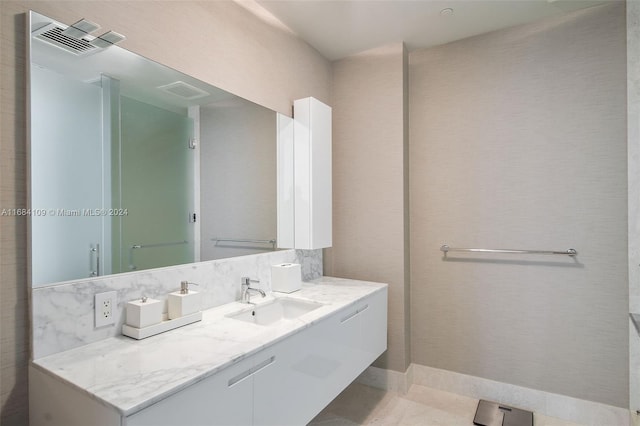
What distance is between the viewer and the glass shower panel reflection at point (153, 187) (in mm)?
1411

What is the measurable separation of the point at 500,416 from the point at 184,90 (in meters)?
2.66

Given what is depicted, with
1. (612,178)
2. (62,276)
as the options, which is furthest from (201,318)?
(612,178)

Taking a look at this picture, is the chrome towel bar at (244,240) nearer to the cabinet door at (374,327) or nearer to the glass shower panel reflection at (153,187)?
the glass shower panel reflection at (153,187)

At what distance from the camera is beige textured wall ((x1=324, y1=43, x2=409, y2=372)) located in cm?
253

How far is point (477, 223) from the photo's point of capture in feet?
8.06

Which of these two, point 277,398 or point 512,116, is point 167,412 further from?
point 512,116

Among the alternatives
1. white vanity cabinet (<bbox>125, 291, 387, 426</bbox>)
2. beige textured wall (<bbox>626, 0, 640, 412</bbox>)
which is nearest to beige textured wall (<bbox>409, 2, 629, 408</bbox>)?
beige textured wall (<bbox>626, 0, 640, 412</bbox>)

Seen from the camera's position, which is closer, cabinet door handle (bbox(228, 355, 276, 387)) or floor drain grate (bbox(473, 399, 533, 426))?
cabinet door handle (bbox(228, 355, 276, 387))

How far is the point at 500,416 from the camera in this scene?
2.17 metres

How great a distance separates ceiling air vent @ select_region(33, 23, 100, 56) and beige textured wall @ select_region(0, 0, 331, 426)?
6 centimetres

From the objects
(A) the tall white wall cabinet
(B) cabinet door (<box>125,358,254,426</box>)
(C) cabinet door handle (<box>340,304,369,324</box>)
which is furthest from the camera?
(A) the tall white wall cabinet

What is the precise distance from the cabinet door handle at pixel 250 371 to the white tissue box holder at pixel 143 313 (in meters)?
0.45

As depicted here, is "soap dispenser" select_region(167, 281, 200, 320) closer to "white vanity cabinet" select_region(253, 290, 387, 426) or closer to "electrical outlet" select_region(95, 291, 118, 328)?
"electrical outlet" select_region(95, 291, 118, 328)

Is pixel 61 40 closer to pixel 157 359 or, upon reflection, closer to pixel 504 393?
pixel 157 359
